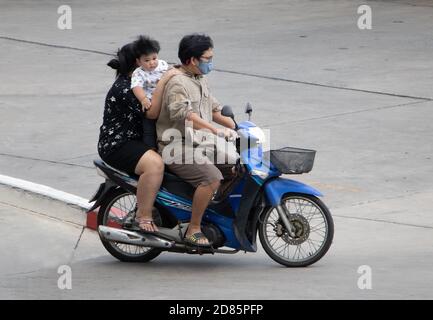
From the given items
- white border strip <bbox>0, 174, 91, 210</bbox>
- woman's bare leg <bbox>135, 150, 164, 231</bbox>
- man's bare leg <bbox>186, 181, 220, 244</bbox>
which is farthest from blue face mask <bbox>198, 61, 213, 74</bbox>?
white border strip <bbox>0, 174, 91, 210</bbox>

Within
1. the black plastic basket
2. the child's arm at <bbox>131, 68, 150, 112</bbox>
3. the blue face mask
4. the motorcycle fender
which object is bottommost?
the motorcycle fender

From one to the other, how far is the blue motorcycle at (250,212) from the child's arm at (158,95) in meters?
0.48

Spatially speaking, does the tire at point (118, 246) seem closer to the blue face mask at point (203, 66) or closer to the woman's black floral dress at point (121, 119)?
the woman's black floral dress at point (121, 119)

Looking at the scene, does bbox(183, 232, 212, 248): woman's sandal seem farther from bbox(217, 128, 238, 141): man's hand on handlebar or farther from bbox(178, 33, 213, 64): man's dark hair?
bbox(178, 33, 213, 64): man's dark hair

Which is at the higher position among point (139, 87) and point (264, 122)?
point (139, 87)

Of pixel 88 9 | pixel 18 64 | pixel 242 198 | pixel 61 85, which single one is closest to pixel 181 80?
pixel 242 198

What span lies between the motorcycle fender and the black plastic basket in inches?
4.2

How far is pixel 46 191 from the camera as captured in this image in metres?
10.6

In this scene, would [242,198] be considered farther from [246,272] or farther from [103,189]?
[103,189]

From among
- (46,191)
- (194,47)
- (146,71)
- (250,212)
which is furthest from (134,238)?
(46,191)

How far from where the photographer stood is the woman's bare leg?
8.50 meters

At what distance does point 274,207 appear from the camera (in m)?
8.48

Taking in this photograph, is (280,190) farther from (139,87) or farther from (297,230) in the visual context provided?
(139,87)

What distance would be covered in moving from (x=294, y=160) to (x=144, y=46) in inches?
53.3
